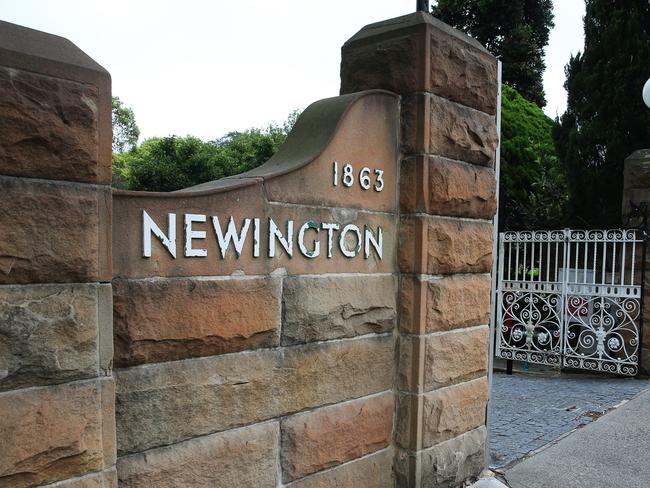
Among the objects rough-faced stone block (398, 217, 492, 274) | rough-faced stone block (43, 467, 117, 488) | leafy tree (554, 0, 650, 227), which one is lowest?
rough-faced stone block (43, 467, 117, 488)

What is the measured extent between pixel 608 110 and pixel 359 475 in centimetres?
901

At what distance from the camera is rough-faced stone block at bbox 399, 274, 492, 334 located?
127 inches

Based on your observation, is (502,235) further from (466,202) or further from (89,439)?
(89,439)

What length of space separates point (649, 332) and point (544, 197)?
17.8 ft

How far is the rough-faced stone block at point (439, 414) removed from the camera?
325 centimetres

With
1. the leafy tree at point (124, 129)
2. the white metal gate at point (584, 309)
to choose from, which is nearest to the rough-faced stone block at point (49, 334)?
the white metal gate at point (584, 309)

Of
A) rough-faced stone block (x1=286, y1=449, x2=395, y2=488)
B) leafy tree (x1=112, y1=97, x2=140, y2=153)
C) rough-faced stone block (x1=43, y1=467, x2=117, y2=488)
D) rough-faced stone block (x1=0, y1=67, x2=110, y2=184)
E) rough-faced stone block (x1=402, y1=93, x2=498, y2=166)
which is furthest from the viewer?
leafy tree (x1=112, y1=97, x2=140, y2=153)

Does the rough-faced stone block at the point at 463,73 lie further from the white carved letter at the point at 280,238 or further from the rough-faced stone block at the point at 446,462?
the rough-faced stone block at the point at 446,462

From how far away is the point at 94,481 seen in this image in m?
1.93

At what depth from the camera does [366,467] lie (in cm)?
313

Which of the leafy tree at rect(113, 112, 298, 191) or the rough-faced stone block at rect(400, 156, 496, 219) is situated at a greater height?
the leafy tree at rect(113, 112, 298, 191)

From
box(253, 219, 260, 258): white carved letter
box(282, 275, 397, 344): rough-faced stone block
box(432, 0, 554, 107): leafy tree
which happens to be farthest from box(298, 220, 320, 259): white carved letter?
box(432, 0, 554, 107): leafy tree

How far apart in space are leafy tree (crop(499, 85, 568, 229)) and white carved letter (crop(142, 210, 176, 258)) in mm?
9557

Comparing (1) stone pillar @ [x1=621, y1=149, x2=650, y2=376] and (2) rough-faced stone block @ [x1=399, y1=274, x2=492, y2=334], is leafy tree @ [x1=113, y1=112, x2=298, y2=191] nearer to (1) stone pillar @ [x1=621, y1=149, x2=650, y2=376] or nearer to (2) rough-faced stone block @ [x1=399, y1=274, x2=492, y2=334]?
(1) stone pillar @ [x1=621, y1=149, x2=650, y2=376]
